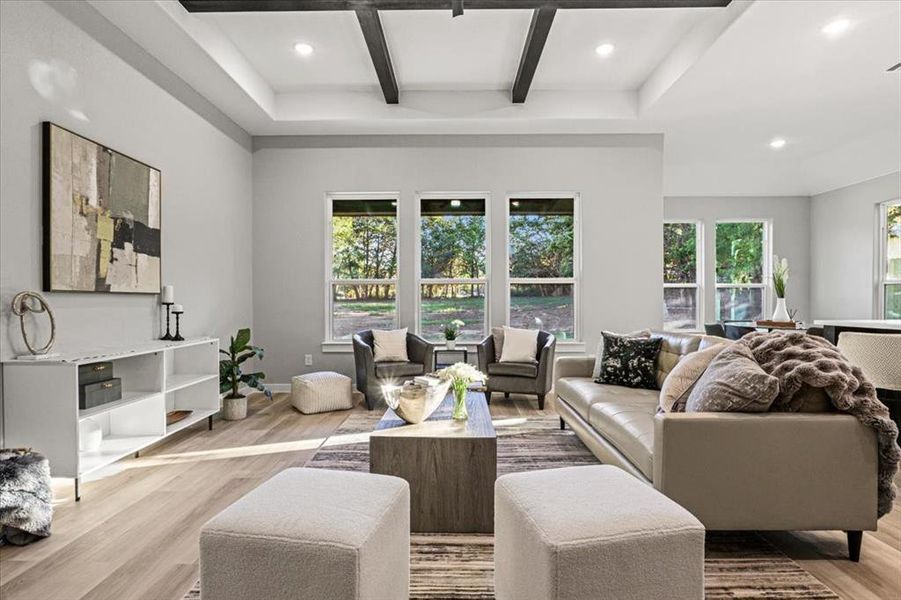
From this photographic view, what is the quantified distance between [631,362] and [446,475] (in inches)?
74.8

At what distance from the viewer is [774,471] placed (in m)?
2.21

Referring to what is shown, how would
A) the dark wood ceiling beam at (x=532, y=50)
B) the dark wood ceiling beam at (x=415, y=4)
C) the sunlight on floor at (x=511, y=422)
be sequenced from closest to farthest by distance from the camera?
the dark wood ceiling beam at (x=415, y=4) < the dark wood ceiling beam at (x=532, y=50) < the sunlight on floor at (x=511, y=422)

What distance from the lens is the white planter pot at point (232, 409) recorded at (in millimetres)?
4898

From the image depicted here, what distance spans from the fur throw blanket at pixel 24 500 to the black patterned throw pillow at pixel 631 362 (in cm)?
336

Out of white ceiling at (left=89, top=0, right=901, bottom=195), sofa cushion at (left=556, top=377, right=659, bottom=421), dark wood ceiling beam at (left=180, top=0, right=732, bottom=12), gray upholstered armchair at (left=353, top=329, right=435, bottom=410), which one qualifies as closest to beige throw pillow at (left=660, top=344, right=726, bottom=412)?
sofa cushion at (left=556, top=377, right=659, bottom=421)

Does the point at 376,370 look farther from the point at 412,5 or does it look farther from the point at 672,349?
the point at 412,5

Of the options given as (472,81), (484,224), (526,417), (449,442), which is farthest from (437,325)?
(449,442)

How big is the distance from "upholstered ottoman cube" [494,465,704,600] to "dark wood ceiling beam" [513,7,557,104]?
346cm

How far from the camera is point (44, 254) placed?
10.3 ft

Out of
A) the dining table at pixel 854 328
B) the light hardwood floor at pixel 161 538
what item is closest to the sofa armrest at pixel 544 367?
the light hardwood floor at pixel 161 538

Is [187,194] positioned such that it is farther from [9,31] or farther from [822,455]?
[822,455]

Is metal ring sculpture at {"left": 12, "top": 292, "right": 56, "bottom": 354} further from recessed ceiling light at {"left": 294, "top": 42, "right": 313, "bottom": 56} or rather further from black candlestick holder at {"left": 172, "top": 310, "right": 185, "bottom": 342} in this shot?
recessed ceiling light at {"left": 294, "top": 42, "right": 313, "bottom": 56}

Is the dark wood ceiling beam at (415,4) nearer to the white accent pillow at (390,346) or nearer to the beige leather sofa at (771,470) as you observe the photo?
the beige leather sofa at (771,470)

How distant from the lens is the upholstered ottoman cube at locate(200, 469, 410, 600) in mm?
1429
